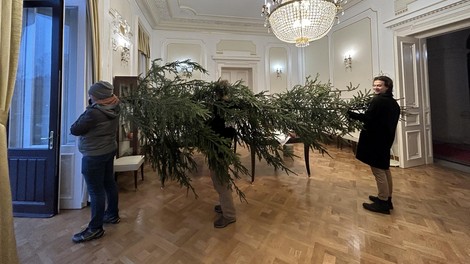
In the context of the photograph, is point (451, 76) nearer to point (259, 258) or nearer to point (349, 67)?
point (349, 67)

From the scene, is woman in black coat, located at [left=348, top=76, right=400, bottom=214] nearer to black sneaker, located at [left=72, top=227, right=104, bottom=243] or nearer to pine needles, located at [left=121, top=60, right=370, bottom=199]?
pine needles, located at [left=121, top=60, right=370, bottom=199]

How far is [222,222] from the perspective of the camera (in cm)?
214

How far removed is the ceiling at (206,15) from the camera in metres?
5.24

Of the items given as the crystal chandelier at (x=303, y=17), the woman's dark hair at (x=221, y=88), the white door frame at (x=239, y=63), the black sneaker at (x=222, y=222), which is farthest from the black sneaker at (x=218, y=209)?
the white door frame at (x=239, y=63)

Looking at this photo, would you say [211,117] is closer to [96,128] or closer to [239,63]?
[96,128]

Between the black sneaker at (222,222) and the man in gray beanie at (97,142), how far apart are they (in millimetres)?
1056

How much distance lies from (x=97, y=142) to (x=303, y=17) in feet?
8.60

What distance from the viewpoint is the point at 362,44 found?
5008 mm

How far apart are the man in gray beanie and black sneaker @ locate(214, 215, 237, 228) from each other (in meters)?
1.06

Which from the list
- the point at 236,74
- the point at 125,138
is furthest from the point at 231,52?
the point at 125,138

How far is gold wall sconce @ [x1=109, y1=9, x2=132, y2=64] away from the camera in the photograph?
3232mm

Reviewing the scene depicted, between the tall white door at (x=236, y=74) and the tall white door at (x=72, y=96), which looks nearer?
the tall white door at (x=72, y=96)

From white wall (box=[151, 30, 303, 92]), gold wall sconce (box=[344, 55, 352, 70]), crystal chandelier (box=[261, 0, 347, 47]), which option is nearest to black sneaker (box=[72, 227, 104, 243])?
crystal chandelier (box=[261, 0, 347, 47])

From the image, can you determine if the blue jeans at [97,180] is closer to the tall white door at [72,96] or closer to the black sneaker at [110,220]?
the black sneaker at [110,220]
